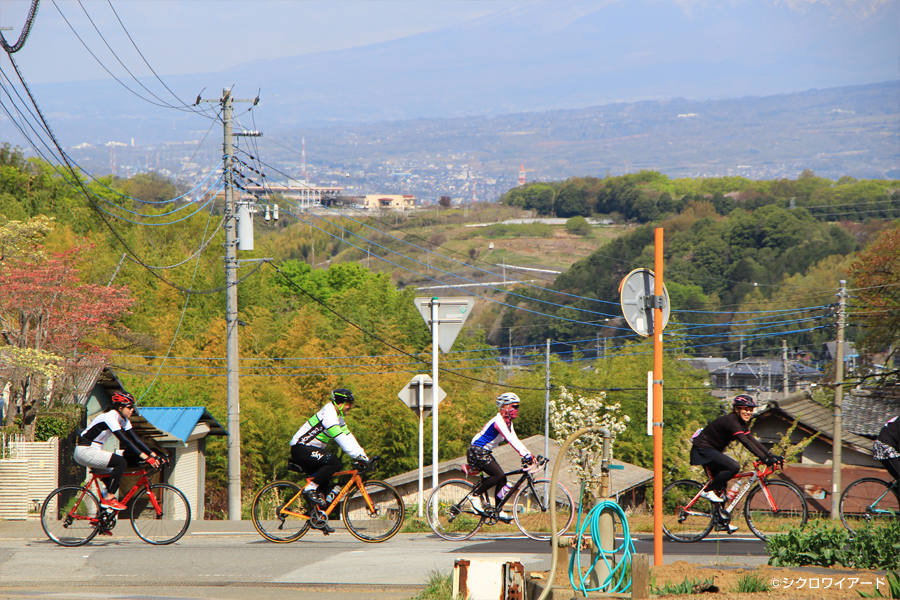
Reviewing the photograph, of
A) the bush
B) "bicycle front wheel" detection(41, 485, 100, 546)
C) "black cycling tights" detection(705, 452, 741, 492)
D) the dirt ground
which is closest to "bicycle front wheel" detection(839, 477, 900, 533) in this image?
"black cycling tights" detection(705, 452, 741, 492)

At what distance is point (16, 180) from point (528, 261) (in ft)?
356

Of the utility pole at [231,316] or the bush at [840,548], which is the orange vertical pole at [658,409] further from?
the utility pole at [231,316]

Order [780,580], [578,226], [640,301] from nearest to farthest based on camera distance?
[780,580] < [640,301] < [578,226]

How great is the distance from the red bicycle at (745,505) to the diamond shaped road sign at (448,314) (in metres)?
3.88

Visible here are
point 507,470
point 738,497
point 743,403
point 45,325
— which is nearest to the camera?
point 743,403

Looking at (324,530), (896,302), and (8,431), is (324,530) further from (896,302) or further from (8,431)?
(896,302)

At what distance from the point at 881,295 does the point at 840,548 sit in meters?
31.6

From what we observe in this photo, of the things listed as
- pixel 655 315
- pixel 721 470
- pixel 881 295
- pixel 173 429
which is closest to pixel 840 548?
pixel 655 315

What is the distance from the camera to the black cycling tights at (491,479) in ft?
33.6

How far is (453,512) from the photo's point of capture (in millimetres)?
10438

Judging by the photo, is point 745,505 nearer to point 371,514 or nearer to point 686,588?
point 686,588

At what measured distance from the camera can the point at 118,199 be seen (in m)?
74.4

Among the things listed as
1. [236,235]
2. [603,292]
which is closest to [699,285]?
[603,292]

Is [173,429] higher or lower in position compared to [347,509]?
lower
